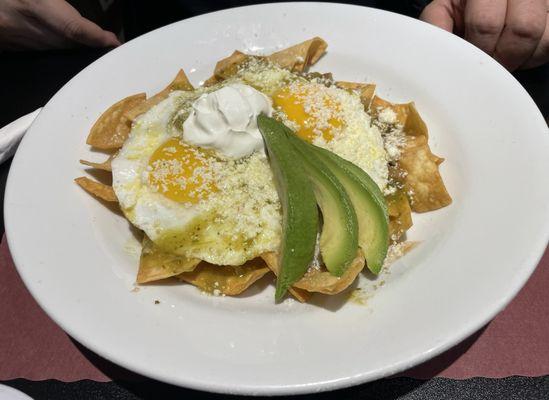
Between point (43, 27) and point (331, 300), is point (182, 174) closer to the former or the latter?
point (331, 300)

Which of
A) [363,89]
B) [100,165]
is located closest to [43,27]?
[100,165]

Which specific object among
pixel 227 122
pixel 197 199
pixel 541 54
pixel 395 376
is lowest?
pixel 395 376

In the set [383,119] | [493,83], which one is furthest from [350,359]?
[493,83]

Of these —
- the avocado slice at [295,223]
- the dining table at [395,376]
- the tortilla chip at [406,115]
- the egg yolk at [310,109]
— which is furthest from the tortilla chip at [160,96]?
the tortilla chip at [406,115]

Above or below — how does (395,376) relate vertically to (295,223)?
below

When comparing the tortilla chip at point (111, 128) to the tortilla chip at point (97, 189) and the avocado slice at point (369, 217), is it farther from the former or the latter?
the avocado slice at point (369, 217)

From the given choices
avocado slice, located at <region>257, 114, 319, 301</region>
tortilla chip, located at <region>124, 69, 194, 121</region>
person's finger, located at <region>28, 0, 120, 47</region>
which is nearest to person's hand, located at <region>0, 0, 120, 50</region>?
person's finger, located at <region>28, 0, 120, 47</region>
